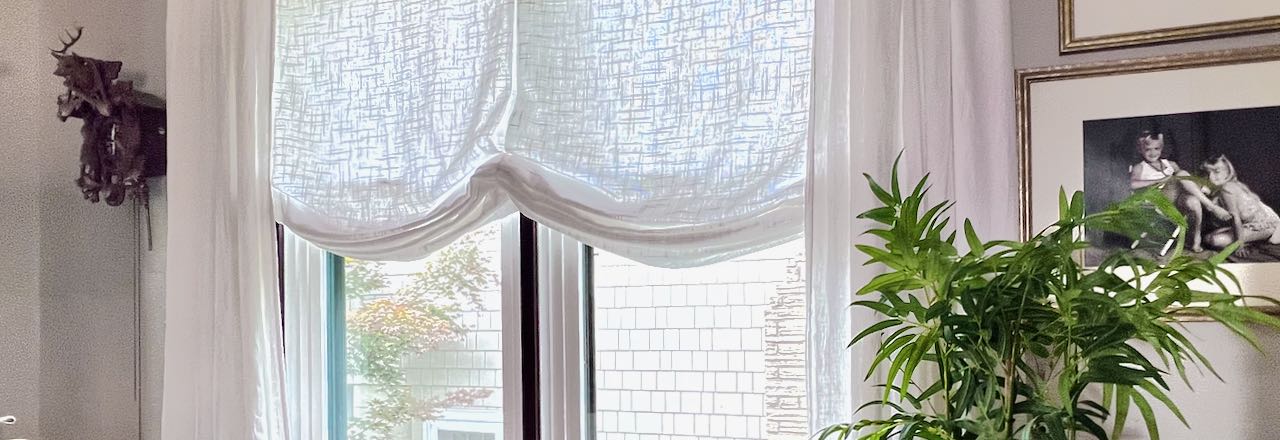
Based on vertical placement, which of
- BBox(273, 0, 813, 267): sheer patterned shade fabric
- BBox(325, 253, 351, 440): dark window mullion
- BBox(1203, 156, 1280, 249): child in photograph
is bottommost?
BBox(325, 253, 351, 440): dark window mullion

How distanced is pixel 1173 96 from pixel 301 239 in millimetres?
1809

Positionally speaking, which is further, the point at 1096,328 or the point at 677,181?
the point at 677,181

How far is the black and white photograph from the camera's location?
1729 millimetres

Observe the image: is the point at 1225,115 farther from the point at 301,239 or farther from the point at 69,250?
the point at 69,250

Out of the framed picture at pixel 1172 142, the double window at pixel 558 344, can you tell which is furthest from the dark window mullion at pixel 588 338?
the framed picture at pixel 1172 142

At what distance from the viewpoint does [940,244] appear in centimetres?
155

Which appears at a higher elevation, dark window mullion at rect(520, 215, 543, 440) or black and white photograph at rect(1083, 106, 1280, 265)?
black and white photograph at rect(1083, 106, 1280, 265)

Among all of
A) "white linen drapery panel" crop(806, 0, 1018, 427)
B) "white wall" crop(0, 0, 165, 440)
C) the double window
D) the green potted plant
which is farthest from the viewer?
"white wall" crop(0, 0, 165, 440)

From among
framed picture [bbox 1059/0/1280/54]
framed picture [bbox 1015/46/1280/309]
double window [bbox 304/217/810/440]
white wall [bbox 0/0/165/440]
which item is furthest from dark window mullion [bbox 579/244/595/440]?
white wall [bbox 0/0/165/440]

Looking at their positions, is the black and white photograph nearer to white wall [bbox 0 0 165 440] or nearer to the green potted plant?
the green potted plant

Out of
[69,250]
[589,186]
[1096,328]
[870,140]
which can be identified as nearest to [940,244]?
[1096,328]

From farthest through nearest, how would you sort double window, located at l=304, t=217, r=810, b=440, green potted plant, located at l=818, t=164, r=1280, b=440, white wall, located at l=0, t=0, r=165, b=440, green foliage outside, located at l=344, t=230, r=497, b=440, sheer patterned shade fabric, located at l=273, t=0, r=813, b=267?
white wall, located at l=0, t=0, r=165, b=440 < green foliage outside, located at l=344, t=230, r=497, b=440 < double window, located at l=304, t=217, r=810, b=440 < sheer patterned shade fabric, located at l=273, t=0, r=813, b=267 < green potted plant, located at l=818, t=164, r=1280, b=440

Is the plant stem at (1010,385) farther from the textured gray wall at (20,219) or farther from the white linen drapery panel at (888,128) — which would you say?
the textured gray wall at (20,219)

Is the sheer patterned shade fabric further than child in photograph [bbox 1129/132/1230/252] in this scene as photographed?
Yes
